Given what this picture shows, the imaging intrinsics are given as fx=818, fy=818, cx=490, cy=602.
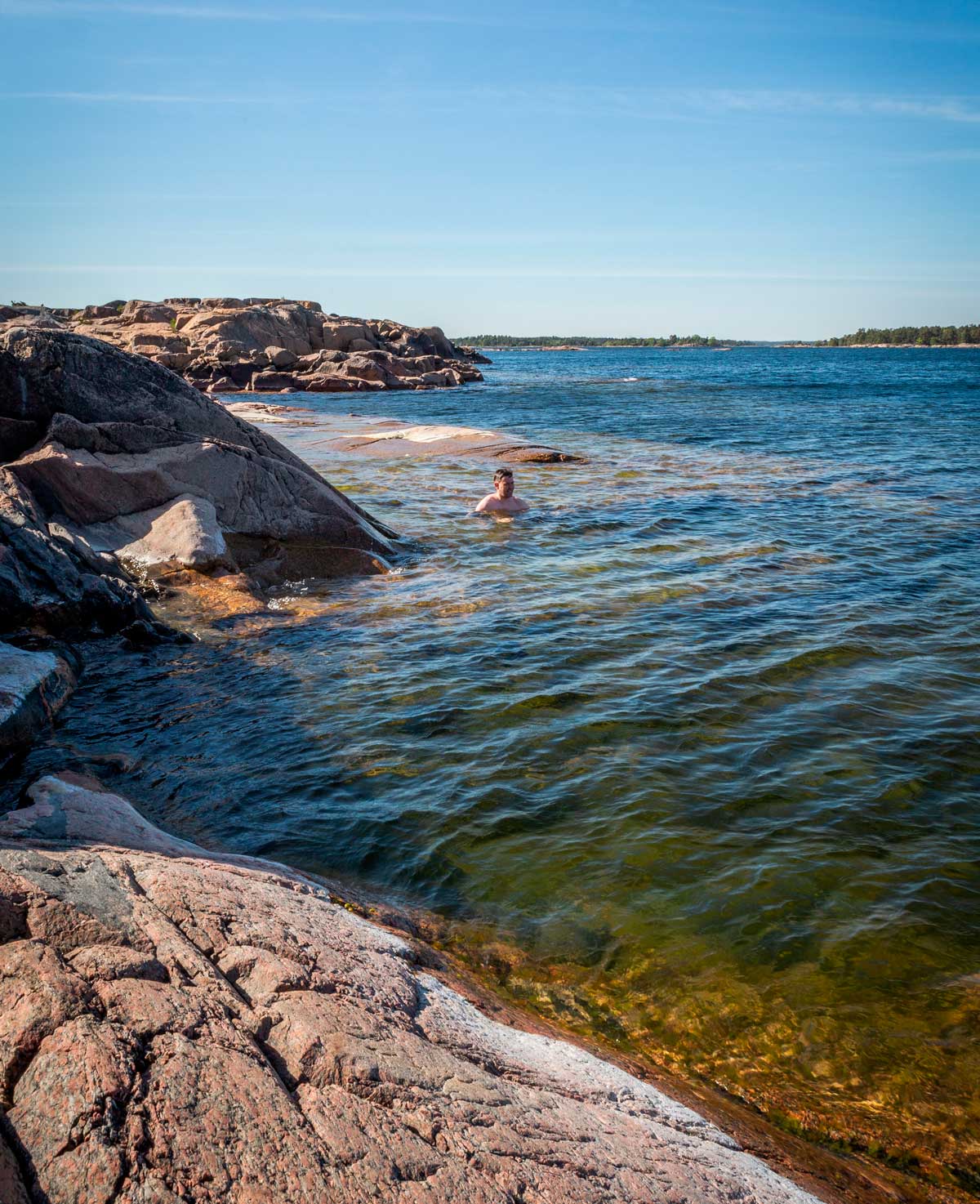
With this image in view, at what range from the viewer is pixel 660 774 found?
6367mm

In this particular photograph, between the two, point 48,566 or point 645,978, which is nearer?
point 645,978

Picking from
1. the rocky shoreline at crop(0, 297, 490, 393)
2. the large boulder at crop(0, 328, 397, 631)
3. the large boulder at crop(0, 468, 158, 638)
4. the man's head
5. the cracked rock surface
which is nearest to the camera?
the cracked rock surface

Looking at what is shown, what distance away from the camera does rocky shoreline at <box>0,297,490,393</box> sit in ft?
186

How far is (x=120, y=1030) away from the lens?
243 cm

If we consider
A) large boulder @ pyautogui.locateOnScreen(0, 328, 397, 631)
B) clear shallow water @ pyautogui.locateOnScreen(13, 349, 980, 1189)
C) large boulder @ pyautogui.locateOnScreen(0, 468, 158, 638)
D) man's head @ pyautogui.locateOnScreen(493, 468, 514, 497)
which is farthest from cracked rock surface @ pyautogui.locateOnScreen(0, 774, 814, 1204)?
man's head @ pyautogui.locateOnScreen(493, 468, 514, 497)

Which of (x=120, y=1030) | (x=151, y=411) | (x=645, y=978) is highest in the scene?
(x=151, y=411)

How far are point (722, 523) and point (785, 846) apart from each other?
10.4 metres

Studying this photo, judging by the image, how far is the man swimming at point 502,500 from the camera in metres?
15.1

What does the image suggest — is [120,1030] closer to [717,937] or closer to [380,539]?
[717,937]

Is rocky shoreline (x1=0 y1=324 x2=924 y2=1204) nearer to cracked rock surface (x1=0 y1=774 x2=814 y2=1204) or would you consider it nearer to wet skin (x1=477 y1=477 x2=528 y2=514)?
cracked rock surface (x1=0 y1=774 x2=814 y2=1204)

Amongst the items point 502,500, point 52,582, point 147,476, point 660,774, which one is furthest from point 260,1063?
point 502,500

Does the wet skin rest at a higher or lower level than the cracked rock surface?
higher

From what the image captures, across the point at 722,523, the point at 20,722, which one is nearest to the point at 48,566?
the point at 20,722

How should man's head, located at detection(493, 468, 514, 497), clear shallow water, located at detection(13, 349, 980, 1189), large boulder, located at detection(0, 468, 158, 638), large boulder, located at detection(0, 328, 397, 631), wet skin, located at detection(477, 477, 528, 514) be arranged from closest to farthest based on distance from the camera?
clear shallow water, located at detection(13, 349, 980, 1189) < large boulder, located at detection(0, 468, 158, 638) < large boulder, located at detection(0, 328, 397, 631) < man's head, located at detection(493, 468, 514, 497) < wet skin, located at detection(477, 477, 528, 514)
